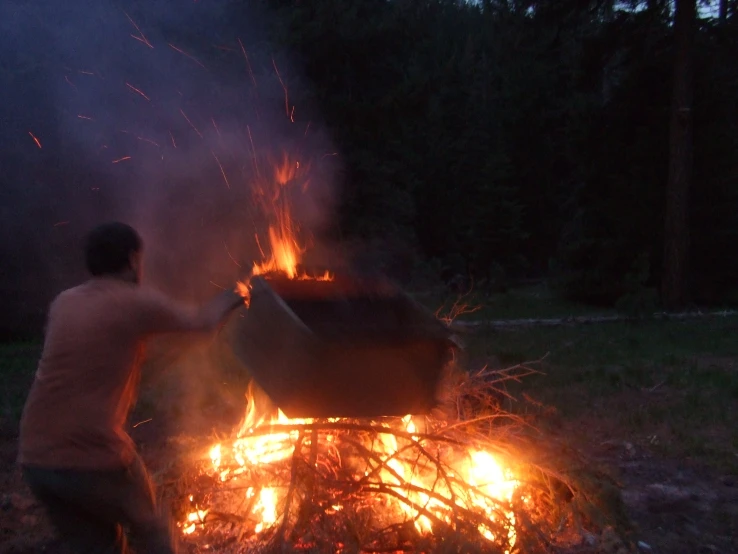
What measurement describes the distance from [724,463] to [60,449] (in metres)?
4.49

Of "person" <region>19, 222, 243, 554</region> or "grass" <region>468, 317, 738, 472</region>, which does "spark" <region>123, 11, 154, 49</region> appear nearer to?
"grass" <region>468, 317, 738, 472</region>

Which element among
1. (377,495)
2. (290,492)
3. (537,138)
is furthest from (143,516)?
(537,138)

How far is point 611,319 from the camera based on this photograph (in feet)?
39.5

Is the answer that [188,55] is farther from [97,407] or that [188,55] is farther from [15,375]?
[97,407]

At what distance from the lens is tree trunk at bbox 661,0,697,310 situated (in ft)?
45.0

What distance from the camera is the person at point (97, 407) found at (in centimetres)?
261

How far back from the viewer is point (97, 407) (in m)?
2.63

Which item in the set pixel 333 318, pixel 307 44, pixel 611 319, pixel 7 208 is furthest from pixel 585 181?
pixel 333 318

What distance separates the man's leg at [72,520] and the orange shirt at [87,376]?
65 millimetres

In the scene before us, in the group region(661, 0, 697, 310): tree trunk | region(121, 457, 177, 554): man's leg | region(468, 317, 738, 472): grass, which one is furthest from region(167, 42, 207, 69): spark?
region(661, 0, 697, 310): tree trunk

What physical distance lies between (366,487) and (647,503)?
6.33 ft

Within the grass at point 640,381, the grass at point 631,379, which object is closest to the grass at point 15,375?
the grass at point 631,379

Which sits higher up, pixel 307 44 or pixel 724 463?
pixel 307 44

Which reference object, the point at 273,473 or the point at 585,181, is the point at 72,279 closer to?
the point at 273,473
